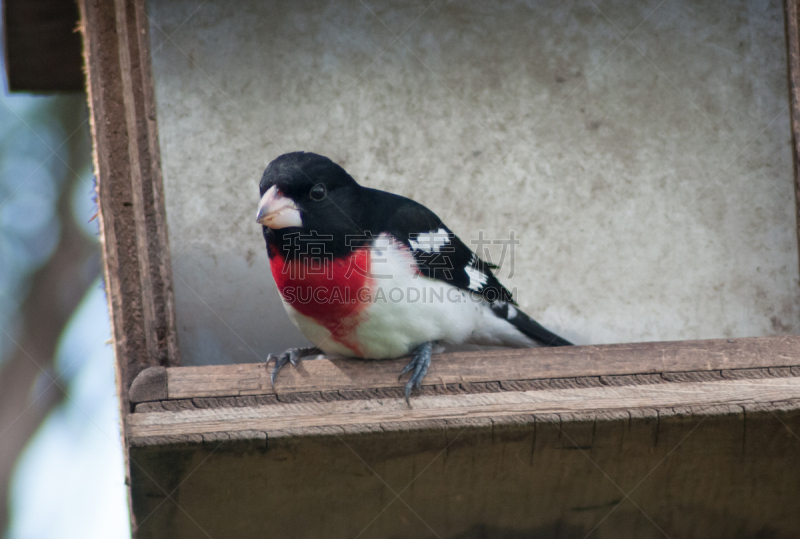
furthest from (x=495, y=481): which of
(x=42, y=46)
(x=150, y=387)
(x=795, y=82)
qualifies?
(x=42, y=46)

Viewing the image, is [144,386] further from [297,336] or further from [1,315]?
[1,315]

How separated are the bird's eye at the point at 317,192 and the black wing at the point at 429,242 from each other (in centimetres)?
13

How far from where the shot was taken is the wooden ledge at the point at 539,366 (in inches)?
58.6

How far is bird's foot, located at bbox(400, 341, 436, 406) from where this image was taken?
4.91 feet

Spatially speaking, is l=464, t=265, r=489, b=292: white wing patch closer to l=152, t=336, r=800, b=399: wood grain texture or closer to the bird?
the bird

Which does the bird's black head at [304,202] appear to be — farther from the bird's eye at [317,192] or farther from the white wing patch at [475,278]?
the white wing patch at [475,278]

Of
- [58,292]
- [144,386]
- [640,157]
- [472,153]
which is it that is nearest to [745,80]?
[640,157]

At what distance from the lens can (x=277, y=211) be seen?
1688mm

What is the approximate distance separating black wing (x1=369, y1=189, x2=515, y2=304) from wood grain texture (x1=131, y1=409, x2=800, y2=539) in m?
0.49

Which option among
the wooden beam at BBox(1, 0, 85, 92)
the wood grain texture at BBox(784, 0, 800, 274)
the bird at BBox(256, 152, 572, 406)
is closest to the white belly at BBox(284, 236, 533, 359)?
the bird at BBox(256, 152, 572, 406)

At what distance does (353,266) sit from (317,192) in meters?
0.22

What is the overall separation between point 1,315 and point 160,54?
2395mm

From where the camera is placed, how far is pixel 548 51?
2.33 metres

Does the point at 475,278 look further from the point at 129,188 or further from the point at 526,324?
the point at 129,188
